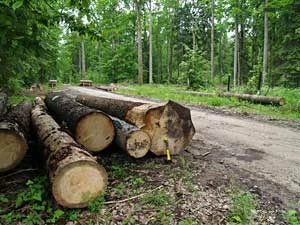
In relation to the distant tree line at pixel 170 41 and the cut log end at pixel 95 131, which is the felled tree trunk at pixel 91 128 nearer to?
the cut log end at pixel 95 131

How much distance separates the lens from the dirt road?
4246mm

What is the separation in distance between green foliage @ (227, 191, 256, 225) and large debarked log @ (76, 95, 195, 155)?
157 centimetres

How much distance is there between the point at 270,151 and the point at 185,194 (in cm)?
256

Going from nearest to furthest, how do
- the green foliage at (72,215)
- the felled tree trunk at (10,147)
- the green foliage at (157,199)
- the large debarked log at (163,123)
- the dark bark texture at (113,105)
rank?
the green foliage at (72,215) → the green foliage at (157,199) → the felled tree trunk at (10,147) → the large debarked log at (163,123) → the dark bark texture at (113,105)

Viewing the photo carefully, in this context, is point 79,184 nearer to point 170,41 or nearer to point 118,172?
point 118,172

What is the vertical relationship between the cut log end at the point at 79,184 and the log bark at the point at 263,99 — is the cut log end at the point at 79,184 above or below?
below

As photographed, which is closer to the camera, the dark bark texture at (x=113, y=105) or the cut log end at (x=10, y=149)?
the cut log end at (x=10, y=149)

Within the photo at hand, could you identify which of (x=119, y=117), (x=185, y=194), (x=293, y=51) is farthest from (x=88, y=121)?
(x=293, y=51)

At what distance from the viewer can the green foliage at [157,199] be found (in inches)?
131

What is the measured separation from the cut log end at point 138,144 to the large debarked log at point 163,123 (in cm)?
18

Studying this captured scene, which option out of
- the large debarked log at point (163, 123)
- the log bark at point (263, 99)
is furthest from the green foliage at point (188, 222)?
the log bark at point (263, 99)

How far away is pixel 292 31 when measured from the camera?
62.3 feet

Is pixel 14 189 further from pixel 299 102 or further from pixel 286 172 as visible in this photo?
pixel 299 102

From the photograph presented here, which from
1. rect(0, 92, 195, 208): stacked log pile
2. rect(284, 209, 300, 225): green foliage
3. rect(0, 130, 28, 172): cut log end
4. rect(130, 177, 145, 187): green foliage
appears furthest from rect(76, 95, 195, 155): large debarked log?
rect(284, 209, 300, 225): green foliage
